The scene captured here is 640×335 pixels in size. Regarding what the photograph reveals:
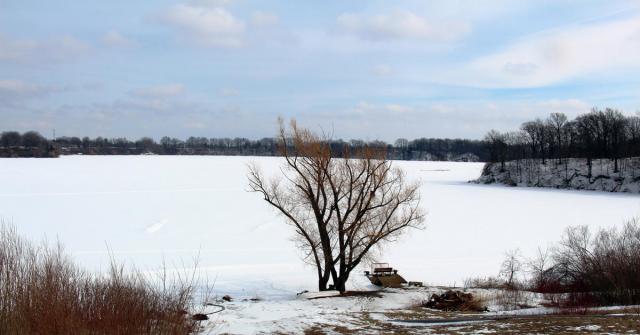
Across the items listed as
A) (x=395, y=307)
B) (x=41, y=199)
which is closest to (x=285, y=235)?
(x=395, y=307)

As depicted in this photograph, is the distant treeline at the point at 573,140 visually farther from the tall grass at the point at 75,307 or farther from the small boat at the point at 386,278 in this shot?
the tall grass at the point at 75,307

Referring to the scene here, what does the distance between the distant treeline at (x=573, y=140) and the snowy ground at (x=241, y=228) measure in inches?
1041

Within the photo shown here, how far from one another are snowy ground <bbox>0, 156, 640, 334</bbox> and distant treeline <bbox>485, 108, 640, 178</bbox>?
86.8 ft

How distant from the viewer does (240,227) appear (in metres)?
32.8

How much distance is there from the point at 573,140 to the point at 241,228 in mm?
70095

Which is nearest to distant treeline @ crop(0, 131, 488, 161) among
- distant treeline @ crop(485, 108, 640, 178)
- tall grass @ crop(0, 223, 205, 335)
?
distant treeline @ crop(485, 108, 640, 178)

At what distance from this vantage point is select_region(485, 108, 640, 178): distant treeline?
76875 millimetres

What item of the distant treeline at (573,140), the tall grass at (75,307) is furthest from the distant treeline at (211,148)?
the tall grass at (75,307)

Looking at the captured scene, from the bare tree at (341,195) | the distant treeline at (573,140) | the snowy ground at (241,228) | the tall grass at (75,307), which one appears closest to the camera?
the tall grass at (75,307)

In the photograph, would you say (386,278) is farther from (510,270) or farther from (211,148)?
(211,148)

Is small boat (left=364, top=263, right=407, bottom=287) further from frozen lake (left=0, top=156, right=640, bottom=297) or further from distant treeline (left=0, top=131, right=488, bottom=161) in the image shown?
distant treeline (left=0, top=131, right=488, bottom=161)

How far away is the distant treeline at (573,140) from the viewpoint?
76.9 m

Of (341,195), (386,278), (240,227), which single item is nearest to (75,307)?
(341,195)

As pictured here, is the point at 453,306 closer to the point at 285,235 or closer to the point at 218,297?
the point at 218,297
